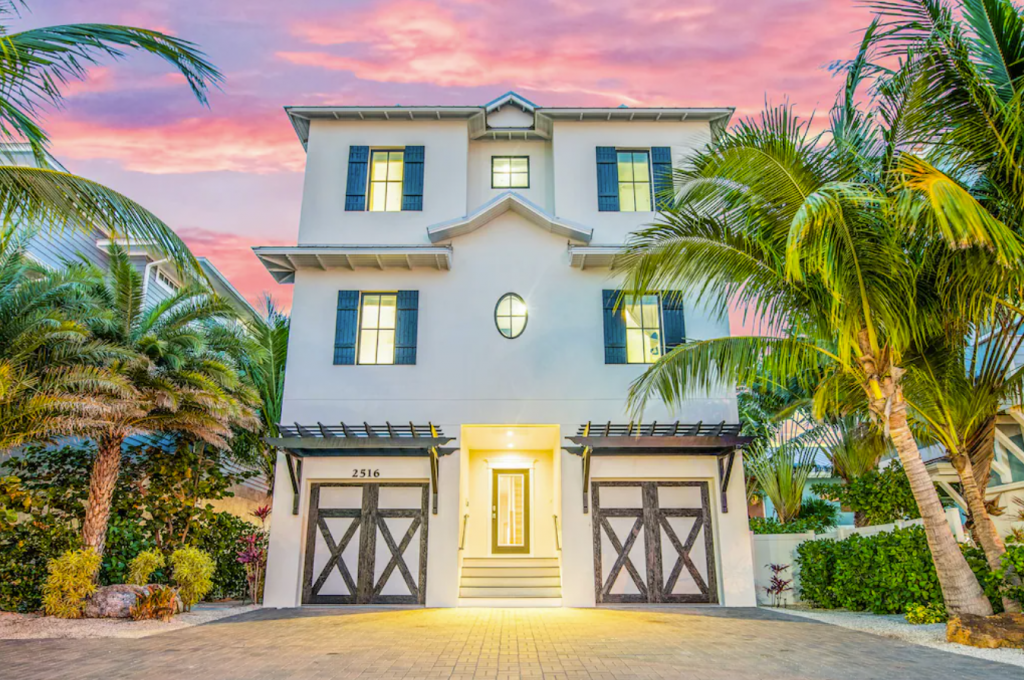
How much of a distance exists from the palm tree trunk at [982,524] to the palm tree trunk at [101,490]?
12445 millimetres

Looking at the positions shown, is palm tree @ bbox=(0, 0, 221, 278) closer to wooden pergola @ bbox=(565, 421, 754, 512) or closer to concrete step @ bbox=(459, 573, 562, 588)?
wooden pergola @ bbox=(565, 421, 754, 512)

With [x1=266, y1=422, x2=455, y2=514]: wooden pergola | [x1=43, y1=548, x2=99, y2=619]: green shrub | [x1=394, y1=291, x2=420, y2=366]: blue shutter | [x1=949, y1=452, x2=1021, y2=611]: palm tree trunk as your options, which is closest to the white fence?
[x1=949, y1=452, x2=1021, y2=611]: palm tree trunk

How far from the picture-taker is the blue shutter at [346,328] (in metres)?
12.1

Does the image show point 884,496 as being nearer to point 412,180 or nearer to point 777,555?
point 777,555

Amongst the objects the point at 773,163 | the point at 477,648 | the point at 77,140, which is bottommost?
the point at 477,648

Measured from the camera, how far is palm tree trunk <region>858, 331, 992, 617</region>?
711 centimetres

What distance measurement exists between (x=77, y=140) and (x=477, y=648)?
10.4 meters

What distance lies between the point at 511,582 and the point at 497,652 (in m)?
5.15

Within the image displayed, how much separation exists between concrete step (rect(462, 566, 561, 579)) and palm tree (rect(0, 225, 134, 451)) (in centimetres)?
679

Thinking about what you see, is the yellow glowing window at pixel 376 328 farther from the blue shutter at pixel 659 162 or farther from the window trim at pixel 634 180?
the blue shutter at pixel 659 162

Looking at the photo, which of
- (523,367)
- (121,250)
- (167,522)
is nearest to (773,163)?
(523,367)

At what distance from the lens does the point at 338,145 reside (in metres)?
13.5

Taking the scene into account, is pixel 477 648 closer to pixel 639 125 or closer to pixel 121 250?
pixel 121 250

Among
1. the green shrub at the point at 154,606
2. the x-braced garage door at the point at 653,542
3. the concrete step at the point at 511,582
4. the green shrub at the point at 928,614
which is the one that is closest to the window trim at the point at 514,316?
the x-braced garage door at the point at 653,542
